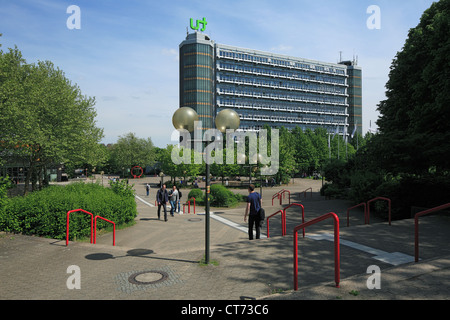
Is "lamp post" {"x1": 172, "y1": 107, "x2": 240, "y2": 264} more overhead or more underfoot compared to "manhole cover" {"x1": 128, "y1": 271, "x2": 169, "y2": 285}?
more overhead

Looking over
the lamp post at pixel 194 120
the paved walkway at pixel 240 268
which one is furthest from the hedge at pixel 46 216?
the lamp post at pixel 194 120

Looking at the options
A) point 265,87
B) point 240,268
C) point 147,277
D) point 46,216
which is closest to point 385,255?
point 240,268

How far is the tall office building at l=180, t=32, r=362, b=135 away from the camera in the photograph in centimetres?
9238

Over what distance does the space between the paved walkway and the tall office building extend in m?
84.8

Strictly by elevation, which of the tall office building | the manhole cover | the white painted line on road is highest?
the tall office building

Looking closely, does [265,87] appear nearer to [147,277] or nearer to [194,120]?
[194,120]

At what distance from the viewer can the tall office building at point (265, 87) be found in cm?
9238

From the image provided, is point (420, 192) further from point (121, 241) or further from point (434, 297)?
point (121, 241)

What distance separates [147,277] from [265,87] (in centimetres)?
10305

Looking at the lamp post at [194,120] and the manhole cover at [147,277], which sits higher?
the lamp post at [194,120]

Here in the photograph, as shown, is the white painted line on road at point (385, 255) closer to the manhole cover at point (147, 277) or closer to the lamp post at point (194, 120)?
the lamp post at point (194, 120)

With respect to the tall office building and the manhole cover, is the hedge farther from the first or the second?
the tall office building

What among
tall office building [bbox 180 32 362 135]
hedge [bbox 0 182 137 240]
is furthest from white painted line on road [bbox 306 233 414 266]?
tall office building [bbox 180 32 362 135]

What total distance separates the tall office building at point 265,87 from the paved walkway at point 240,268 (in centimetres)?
8480
